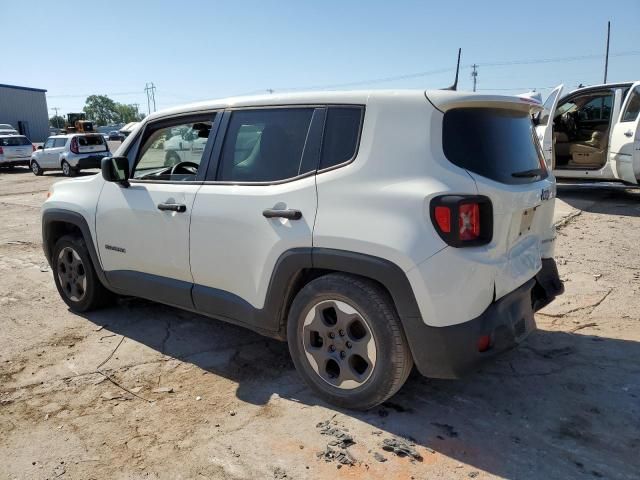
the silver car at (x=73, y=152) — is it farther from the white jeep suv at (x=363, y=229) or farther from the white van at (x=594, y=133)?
the white jeep suv at (x=363, y=229)

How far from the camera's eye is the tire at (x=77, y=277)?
446 cm

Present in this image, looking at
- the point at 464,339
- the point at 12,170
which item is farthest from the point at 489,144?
the point at 12,170

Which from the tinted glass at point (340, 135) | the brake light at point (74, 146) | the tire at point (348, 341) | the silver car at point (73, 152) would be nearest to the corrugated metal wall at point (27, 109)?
the silver car at point (73, 152)

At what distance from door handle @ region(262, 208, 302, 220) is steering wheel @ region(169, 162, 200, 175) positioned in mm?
876

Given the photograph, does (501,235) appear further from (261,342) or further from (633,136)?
(633,136)

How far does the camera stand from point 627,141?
28.8 feet

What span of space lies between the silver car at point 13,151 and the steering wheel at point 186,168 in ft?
74.1

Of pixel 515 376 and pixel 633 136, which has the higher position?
pixel 633 136

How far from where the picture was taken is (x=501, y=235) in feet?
8.62

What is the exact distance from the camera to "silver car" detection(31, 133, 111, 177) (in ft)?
64.5

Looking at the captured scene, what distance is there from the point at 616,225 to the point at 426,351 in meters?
6.56

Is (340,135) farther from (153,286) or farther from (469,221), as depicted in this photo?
(153,286)

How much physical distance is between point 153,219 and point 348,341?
1727mm

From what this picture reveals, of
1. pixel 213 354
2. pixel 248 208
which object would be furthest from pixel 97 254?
pixel 248 208
